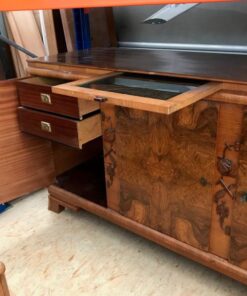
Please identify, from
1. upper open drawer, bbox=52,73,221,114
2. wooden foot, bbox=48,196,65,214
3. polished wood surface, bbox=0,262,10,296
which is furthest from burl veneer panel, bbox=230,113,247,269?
wooden foot, bbox=48,196,65,214

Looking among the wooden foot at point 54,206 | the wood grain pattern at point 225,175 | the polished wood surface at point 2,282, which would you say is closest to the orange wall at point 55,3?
the wood grain pattern at point 225,175

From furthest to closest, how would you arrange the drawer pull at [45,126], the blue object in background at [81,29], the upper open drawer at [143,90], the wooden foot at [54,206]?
1. the blue object in background at [81,29]
2. the wooden foot at [54,206]
3. the drawer pull at [45,126]
4. the upper open drawer at [143,90]

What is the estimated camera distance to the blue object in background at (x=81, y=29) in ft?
5.03

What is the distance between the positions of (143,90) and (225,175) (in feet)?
0.96

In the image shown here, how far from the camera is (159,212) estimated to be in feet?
3.32

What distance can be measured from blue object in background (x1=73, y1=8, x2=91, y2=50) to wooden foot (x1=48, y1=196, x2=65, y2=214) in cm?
74

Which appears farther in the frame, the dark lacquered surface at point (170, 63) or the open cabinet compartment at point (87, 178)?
the open cabinet compartment at point (87, 178)

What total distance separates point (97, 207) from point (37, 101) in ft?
1.38

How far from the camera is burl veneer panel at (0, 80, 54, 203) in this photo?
1212 mm

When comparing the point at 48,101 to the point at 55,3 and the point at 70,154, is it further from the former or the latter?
the point at 70,154

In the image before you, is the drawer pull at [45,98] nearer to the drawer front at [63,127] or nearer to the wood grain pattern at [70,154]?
the drawer front at [63,127]

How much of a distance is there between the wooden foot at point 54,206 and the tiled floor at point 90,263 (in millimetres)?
31

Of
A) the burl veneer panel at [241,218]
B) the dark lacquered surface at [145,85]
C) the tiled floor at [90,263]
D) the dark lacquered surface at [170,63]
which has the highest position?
the dark lacquered surface at [170,63]

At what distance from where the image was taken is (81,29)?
1569 mm
